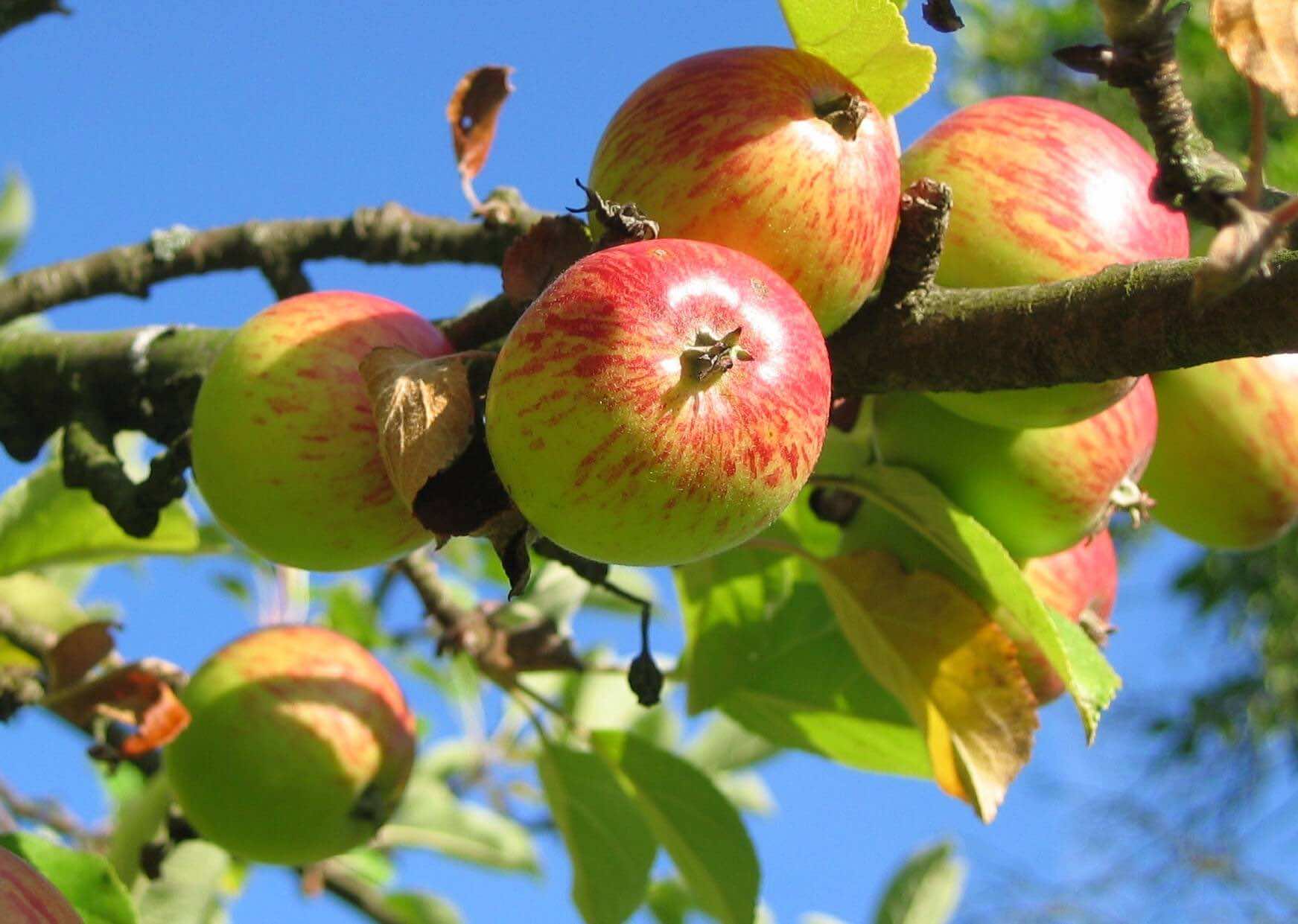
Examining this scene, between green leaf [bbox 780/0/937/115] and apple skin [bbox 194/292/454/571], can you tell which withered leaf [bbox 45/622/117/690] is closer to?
apple skin [bbox 194/292/454/571]

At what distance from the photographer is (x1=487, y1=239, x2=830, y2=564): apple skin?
83 cm

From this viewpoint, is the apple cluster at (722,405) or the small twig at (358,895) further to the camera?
the small twig at (358,895)

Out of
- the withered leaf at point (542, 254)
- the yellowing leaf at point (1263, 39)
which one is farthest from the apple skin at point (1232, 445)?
the yellowing leaf at point (1263, 39)

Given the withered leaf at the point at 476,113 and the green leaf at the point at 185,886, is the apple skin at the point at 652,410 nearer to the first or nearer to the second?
the withered leaf at the point at 476,113

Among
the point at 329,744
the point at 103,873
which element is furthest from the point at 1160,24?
the point at 329,744

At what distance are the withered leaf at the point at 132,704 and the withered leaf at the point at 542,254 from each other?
0.75m

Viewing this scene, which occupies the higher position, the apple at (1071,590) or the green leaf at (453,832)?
the apple at (1071,590)

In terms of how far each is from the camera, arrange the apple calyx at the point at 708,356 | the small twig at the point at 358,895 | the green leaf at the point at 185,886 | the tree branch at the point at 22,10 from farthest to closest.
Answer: the small twig at the point at 358,895 < the green leaf at the point at 185,886 < the tree branch at the point at 22,10 < the apple calyx at the point at 708,356

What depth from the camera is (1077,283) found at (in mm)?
989

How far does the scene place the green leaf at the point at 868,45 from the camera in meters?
1.06

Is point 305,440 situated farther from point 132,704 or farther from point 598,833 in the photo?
point 598,833

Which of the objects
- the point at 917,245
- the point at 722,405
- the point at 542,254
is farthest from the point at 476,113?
the point at 722,405

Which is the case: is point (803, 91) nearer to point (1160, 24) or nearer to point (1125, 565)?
point (1160, 24)

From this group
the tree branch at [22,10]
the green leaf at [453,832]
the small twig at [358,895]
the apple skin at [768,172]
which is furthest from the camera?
the green leaf at [453,832]
